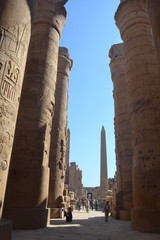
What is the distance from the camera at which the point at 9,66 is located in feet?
11.9

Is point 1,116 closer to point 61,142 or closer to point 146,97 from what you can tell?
point 146,97

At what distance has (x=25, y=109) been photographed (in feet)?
22.9

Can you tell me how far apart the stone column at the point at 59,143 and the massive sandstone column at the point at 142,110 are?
14.8 ft

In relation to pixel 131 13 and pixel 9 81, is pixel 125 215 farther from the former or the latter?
pixel 131 13

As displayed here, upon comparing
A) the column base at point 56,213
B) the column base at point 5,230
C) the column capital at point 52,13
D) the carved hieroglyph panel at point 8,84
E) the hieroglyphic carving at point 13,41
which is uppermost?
the column capital at point 52,13

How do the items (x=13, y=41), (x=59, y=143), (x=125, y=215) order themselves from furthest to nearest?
1. (x=59, y=143)
2. (x=125, y=215)
3. (x=13, y=41)

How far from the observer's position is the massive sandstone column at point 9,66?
341 cm

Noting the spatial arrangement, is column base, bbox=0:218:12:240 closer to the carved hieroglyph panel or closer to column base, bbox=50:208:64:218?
the carved hieroglyph panel

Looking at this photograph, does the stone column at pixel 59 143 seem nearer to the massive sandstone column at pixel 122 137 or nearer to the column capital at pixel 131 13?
the massive sandstone column at pixel 122 137

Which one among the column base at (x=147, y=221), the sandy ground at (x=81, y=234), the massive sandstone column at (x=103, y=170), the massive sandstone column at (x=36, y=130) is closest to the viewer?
the sandy ground at (x=81, y=234)

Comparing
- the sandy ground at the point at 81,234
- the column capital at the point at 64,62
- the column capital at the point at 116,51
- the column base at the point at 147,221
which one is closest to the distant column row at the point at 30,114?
the sandy ground at the point at 81,234

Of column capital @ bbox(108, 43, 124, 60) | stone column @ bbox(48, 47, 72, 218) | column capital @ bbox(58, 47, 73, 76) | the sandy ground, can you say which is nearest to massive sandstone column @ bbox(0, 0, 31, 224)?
the sandy ground

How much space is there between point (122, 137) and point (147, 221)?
5.39 meters

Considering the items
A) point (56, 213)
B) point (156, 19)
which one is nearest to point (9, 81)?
point (156, 19)
